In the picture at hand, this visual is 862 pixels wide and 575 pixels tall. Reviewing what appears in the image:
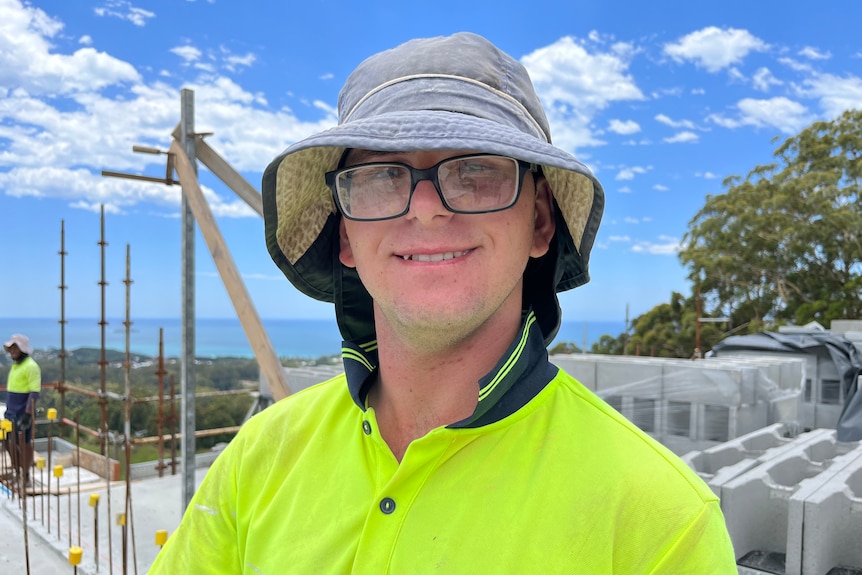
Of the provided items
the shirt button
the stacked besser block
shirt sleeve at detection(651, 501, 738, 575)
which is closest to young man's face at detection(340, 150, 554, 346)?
the shirt button

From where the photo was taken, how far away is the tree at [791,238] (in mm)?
21891

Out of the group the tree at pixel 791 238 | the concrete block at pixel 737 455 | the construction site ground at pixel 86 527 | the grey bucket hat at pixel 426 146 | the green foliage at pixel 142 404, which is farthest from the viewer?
the tree at pixel 791 238

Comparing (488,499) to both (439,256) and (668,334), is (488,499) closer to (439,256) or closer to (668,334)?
(439,256)

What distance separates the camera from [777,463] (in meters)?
4.23

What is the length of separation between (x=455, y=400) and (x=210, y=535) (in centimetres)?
63

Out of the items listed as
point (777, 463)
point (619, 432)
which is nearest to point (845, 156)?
point (777, 463)

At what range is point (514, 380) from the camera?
1.13 m

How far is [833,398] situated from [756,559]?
7689 millimetres

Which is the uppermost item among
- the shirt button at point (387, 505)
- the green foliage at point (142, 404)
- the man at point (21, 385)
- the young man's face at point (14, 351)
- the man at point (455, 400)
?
the man at point (455, 400)

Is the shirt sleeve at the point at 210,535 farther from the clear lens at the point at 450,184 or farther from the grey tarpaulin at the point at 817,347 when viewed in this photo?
the grey tarpaulin at the point at 817,347

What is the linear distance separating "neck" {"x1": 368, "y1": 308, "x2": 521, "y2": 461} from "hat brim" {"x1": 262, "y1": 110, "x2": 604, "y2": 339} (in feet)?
0.71

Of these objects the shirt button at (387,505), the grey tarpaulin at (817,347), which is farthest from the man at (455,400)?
the grey tarpaulin at (817,347)

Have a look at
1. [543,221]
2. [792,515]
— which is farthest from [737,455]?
[543,221]

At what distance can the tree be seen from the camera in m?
21.9
